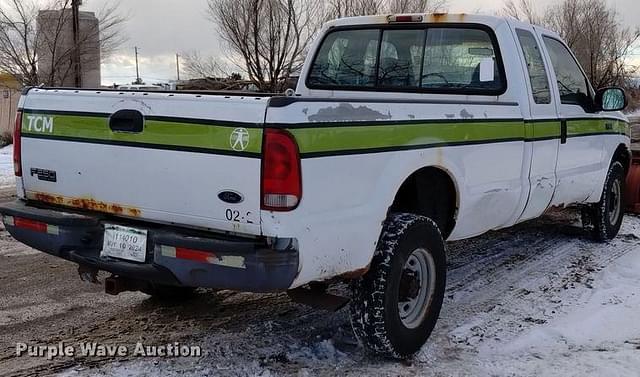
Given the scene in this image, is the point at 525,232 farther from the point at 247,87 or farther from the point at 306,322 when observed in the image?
the point at 247,87

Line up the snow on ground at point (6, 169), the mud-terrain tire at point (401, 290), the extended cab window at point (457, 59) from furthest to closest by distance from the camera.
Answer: the snow on ground at point (6, 169) → the extended cab window at point (457, 59) → the mud-terrain tire at point (401, 290)

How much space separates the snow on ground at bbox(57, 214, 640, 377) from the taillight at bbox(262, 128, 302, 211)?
1124mm

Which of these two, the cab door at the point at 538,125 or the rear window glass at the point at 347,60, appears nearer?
the cab door at the point at 538,125

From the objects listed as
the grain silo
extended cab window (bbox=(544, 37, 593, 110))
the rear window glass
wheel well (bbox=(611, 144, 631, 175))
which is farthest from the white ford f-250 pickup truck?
the grain silo

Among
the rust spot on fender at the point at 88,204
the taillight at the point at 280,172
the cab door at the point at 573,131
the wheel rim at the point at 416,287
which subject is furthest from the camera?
the cab door at the point at 573,131

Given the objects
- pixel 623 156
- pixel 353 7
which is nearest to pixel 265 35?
pixel 353 7

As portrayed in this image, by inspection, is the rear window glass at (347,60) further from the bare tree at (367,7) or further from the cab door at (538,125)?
the bare tree at (367,7)

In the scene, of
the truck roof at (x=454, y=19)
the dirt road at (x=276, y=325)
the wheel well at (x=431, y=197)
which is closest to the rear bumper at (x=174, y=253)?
the dirt road at (x=276, y=325)

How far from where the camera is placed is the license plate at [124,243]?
11.8 feet

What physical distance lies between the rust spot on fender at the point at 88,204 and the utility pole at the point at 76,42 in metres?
16.2

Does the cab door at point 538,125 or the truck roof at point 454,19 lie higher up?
the truck roof at point 454,19

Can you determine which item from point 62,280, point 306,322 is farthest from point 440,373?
point 62,280

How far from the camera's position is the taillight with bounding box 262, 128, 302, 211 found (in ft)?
10.5

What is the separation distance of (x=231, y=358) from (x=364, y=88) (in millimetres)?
2540
